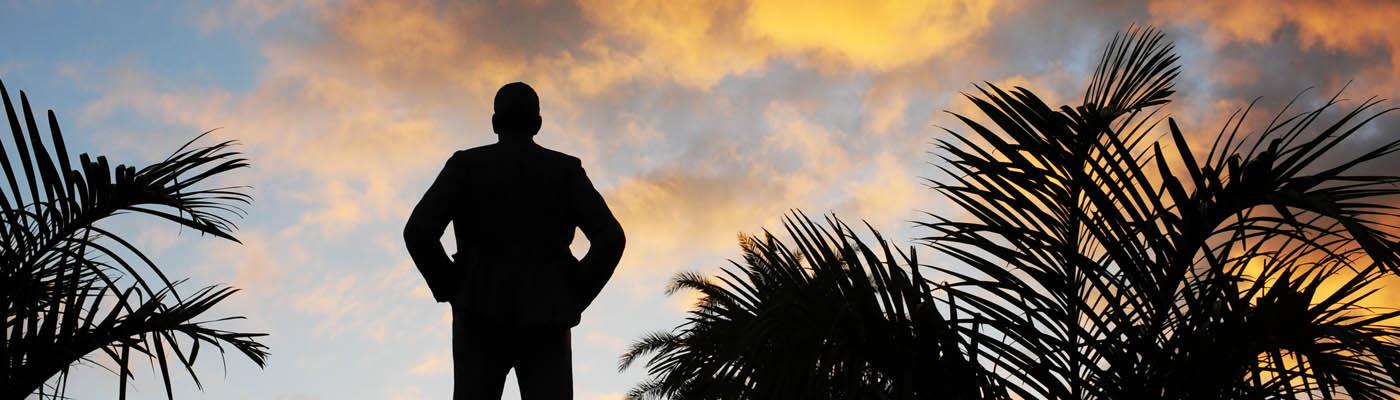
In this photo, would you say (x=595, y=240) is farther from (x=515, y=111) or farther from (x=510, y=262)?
(x=515, y=111)

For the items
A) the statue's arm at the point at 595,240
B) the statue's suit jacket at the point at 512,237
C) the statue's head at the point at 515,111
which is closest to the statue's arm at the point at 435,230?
the statue's suit jacket at the point at 512,237

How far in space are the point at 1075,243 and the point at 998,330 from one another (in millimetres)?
675

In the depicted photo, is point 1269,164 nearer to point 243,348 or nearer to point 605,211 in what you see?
point 605,211

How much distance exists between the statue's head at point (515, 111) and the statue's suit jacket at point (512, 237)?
0.08 m

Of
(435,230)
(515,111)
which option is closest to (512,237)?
(435,230)

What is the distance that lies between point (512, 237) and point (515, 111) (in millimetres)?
482

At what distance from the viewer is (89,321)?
17.9 ft

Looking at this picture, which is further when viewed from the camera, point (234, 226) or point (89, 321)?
point (234, 226)

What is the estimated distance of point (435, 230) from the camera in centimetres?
423

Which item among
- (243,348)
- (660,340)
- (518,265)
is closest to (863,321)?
(518,265)

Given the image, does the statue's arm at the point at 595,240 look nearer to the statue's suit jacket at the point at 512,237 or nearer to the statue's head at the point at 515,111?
the statue's suit jacket at the point at 512,237

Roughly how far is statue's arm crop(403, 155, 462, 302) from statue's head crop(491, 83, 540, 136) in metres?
0.24

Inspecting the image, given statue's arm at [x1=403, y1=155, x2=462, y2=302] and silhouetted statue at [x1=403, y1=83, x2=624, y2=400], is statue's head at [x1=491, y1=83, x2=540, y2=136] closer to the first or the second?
silhouetted statue at [x1=403, y1=83, x2=624, y2=400]

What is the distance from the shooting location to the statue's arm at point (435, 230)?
4.21 m
